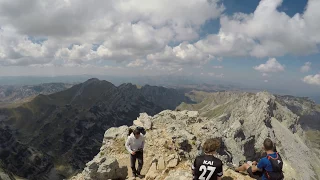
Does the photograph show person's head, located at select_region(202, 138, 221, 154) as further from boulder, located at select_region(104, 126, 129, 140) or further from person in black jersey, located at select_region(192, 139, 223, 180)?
boulder, located at select_region(104, 126, 129, 140)

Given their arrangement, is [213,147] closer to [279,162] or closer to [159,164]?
[279,162]

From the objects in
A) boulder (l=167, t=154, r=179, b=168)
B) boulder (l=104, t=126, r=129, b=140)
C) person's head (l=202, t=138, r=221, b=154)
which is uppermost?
person's head (l=202, t=138, r=221, b=154)

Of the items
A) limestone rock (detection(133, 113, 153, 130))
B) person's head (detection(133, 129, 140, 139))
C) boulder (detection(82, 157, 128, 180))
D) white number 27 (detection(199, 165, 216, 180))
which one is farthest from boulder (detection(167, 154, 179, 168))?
limestone rock (detection(133, 113, 153, 130))

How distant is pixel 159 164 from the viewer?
25172 millimetres

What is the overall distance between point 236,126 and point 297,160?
185 feet

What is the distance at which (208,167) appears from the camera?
1255cm

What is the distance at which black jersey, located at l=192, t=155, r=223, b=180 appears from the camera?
41.1 feet

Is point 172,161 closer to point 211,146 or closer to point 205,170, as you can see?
point 205,170

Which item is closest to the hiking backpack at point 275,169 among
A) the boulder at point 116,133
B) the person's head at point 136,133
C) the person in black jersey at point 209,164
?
the person in black jersey at point 209,164

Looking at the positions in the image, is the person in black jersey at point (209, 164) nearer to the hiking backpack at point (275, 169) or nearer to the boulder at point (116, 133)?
the hiking backpack at point (275, 169)

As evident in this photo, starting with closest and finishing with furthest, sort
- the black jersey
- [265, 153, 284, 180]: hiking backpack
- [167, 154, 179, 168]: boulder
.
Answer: the black jersey < [265, 153, 284, 180]: hiking backpack < [167, 154, 179, 168]: boulder

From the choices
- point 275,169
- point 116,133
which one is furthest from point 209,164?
point 116,133

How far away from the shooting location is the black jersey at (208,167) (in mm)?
12539

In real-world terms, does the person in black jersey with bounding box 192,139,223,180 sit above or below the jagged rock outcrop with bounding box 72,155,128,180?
above
